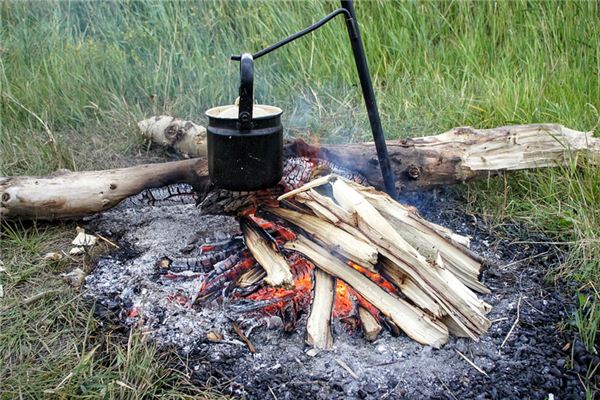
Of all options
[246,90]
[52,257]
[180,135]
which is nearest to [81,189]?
[52,257]

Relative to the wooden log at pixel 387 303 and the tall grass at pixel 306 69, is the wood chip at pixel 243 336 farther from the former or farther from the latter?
the tall grass at pixel 306 69

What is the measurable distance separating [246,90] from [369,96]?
2.30 ft

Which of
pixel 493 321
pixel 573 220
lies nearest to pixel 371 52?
pixel 573 220

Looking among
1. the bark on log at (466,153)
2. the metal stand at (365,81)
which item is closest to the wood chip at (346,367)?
the metal stand at (365,81)

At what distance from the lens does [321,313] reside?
2.61 metres

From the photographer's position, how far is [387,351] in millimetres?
2506

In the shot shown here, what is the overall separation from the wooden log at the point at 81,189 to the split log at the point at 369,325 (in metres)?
1.16

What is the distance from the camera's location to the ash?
2.34 meters

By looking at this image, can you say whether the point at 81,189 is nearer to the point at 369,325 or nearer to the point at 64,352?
the point at 64,352

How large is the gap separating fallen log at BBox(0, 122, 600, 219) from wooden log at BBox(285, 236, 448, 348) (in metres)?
0.72

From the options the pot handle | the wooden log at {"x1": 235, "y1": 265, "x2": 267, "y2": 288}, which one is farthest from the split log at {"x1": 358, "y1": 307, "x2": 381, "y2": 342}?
the pot handle

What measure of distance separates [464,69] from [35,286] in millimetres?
3163

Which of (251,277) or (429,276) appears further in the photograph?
(251,277)

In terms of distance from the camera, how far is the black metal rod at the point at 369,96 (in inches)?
109
